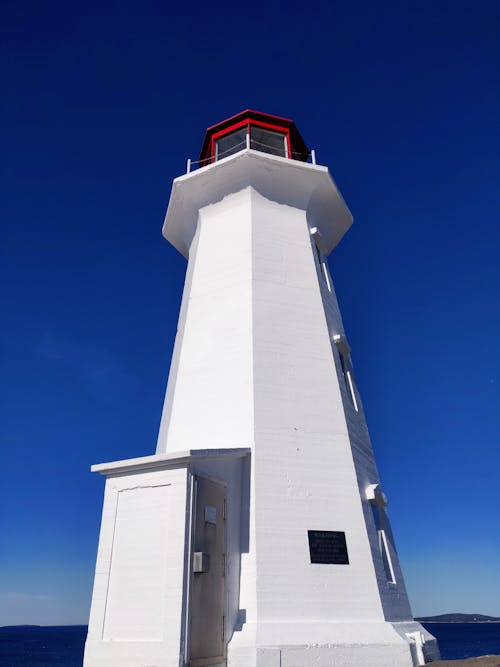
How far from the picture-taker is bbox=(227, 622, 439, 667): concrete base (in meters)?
6.93

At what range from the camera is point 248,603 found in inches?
291

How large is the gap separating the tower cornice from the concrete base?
26.9ft

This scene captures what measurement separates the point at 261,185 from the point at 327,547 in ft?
24.5

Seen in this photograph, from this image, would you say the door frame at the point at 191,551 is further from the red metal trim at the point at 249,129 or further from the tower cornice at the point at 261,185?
the red metal trim at the point at 249,129

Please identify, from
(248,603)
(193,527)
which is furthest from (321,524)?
(193,527)

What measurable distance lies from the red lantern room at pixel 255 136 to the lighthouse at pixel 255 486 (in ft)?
6.31

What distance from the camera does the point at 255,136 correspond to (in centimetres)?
1367

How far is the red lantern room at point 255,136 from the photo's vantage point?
1357 centimetres

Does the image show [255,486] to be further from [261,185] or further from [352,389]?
[261,185]

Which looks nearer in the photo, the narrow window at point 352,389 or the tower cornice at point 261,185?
the narrow window at point 352,389

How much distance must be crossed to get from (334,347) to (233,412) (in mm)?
2631

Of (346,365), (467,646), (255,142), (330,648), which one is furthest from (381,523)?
(467,646)

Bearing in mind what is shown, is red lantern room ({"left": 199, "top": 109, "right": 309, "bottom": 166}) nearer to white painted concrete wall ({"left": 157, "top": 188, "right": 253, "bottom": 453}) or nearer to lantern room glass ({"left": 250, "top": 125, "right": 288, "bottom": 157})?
lantern room glass ({"left": 250, "top": 125, "right": 288, "bottom": 157})

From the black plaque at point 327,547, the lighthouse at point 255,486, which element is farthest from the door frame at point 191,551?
the black plaque at point 327,547
